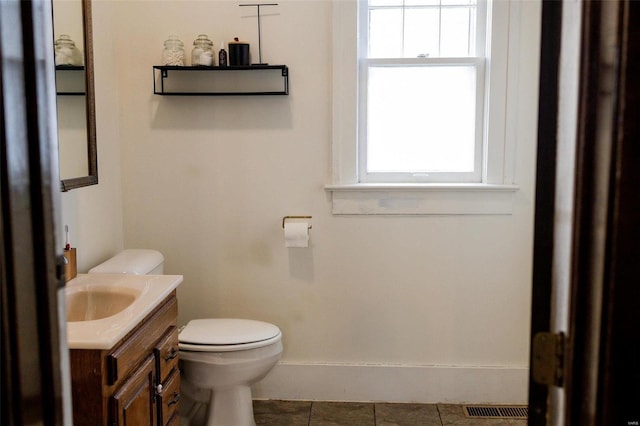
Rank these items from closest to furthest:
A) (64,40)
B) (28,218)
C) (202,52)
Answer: (28,218) < (64,40) < (202,52)

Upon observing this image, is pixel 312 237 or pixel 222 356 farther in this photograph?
pixel 312 237

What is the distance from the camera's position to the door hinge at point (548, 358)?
871 millimetres

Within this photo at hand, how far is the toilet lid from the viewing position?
2.42m

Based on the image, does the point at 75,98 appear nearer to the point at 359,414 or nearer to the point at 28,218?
the point at 28,218

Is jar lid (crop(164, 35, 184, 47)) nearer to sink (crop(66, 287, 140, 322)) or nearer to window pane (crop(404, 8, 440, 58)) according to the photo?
window pane (crop(404, 8, 440, 58))

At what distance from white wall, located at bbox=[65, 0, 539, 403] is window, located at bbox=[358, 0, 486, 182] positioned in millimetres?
201

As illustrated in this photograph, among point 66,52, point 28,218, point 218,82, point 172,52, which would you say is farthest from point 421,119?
point 28,218

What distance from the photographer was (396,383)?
2.95 m

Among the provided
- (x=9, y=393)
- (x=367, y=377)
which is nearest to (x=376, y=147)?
(x=367, y=377)

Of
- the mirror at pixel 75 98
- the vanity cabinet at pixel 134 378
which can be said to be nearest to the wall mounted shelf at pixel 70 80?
the mirror at pixel 75 98

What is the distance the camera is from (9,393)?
0.77m

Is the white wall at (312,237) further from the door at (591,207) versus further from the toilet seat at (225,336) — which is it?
the door at (591,207)

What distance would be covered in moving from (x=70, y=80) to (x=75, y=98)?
0.25 feet

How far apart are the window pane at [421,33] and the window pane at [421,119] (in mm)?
79
